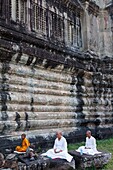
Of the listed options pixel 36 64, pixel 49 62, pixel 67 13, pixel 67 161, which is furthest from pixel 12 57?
pixel 67 13

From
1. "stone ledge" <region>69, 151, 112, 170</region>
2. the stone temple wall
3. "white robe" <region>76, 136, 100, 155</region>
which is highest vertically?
the stone temple wall

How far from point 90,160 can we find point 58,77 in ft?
15.7

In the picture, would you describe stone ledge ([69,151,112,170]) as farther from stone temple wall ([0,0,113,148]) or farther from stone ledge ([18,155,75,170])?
stone temple wall ([0,0,113,148])

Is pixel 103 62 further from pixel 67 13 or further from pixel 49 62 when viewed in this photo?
pixel 49 62

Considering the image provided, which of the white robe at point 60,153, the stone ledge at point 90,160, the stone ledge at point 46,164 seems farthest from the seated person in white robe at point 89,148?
the stone ledge at point 46,164

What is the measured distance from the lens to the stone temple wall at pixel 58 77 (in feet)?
31.6

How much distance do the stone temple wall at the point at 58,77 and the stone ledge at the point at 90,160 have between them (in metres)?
2.37

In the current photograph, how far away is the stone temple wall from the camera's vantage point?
9617mm

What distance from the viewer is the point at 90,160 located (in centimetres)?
806

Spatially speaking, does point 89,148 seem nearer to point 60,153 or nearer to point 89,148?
point 89,148

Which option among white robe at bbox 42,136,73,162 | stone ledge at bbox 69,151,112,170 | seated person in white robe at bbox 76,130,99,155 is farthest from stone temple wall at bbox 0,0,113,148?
stone ledge at bbox 69,151,112,170

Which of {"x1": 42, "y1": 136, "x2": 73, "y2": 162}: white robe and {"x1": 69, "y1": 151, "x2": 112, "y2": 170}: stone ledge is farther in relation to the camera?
{"x1": 69, "y1": 151, "x2": 112, "y2": 170}: stone ledge

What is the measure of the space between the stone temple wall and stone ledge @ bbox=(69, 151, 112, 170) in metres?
2.37

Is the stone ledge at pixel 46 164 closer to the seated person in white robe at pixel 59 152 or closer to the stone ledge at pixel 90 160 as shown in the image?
the seated person in white robe at pixel 59 152
